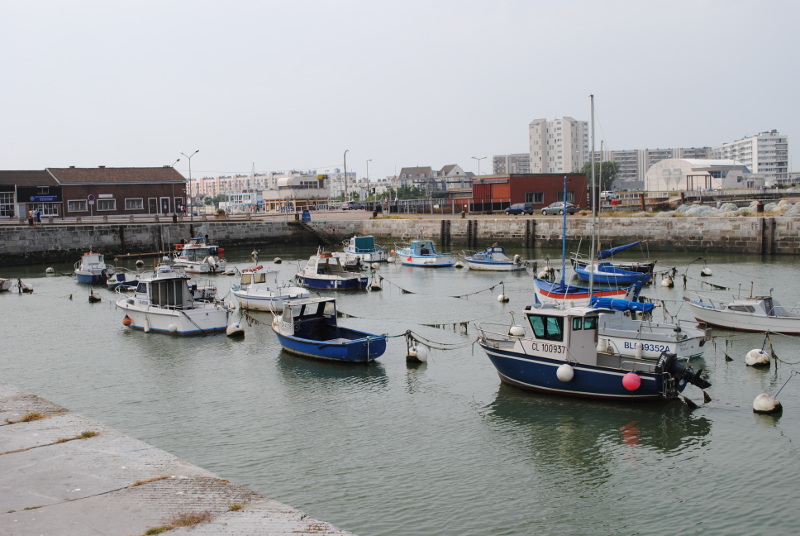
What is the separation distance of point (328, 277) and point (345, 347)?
21650 millimetres

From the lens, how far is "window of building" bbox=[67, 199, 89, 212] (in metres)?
89.1

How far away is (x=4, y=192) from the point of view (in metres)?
85.7

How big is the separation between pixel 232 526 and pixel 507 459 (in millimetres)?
8493

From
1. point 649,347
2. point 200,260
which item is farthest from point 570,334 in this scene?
point 200,260

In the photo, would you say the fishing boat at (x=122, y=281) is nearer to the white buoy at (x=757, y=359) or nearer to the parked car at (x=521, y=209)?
the white buoy at (x=757, y=359)

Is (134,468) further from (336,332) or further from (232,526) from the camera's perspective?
(336,332)

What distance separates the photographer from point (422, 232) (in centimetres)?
8119

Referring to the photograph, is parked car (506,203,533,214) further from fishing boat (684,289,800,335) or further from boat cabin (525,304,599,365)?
boat cabin (525,304,599,365)

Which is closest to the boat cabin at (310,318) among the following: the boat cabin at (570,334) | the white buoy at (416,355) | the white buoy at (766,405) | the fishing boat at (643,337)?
the white buoy at (416,355)

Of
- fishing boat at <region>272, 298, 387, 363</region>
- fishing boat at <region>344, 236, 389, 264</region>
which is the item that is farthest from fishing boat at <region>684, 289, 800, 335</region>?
fishing boat at <region>344, 236, 389, 264</region>

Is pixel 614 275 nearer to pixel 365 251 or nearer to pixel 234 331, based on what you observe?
pixel 234 331

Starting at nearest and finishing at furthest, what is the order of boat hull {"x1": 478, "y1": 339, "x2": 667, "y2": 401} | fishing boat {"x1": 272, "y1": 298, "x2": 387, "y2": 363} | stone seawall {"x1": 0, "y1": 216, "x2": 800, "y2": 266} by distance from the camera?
boat hull {"x1": 478, "y1": 339, "x2": 667, "y2": 401}
fishing boat {"x1": 272, "y1": 298, "x2": 387, "y2": 363}
stone seawall {"x1": 0, "y1": 216, "x2": 800, "y2": 266}

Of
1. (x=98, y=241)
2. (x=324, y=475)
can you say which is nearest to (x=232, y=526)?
(x=324, y=475)

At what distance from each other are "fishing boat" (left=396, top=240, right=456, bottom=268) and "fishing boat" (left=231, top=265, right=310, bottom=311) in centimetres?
2179
